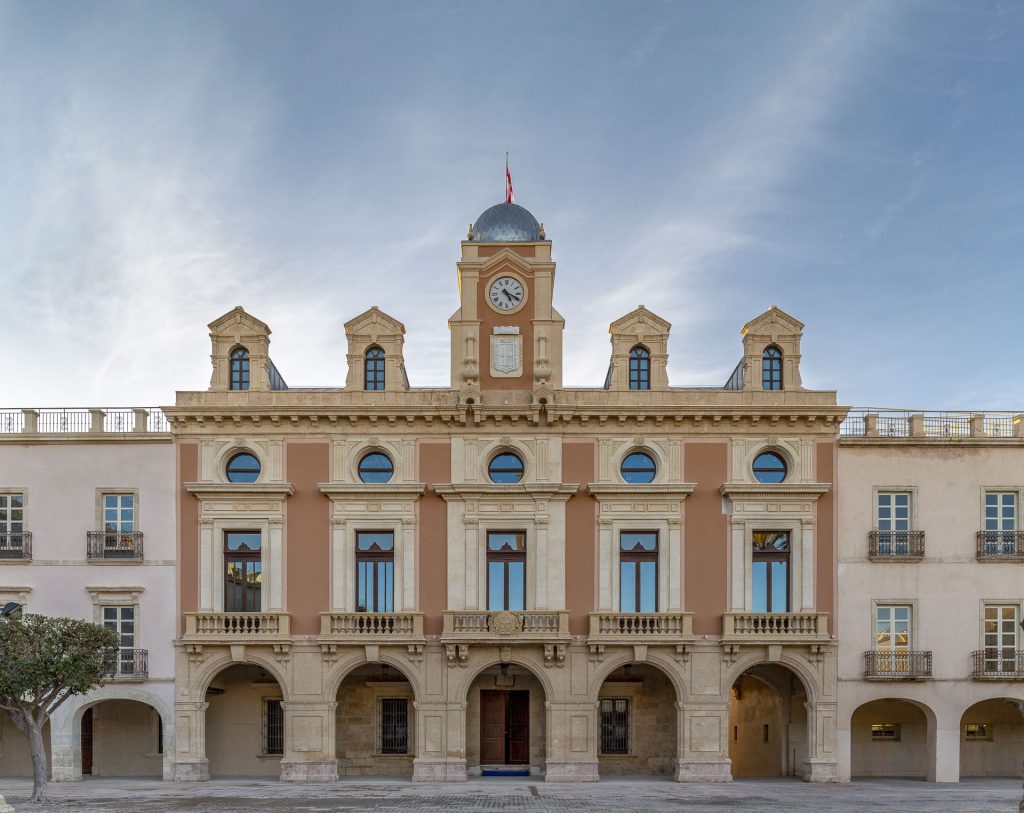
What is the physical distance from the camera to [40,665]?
28.1 meters

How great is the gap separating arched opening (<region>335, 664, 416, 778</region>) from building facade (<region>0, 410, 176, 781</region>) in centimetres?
604

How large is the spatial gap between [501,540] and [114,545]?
13564 mm

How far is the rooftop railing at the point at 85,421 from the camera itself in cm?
3519

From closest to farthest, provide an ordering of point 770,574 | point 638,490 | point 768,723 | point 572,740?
point 572,740 → point 638,490 → point 770,574 → point 768,723

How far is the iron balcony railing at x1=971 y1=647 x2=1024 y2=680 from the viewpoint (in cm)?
3341

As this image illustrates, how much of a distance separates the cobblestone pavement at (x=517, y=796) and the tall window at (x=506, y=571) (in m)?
6.10

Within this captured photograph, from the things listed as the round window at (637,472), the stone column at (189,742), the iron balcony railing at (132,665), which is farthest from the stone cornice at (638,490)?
the iron balcony railing at (132,665)

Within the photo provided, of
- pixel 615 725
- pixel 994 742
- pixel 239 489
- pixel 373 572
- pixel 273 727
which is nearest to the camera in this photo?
pixel 239 489

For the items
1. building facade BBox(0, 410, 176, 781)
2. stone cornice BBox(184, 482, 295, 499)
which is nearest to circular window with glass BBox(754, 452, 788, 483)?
stone cornice BBox(184, 482, 295, 499)

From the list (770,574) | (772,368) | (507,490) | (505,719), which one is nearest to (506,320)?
(507,490)

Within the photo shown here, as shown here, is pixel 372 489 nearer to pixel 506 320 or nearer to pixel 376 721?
pixel 506 320

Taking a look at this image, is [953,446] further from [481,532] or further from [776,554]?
[481,532]

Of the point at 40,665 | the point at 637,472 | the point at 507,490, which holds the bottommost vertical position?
the point at 40,665

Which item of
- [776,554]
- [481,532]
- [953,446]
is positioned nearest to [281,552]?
[481,532]
